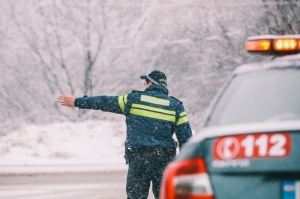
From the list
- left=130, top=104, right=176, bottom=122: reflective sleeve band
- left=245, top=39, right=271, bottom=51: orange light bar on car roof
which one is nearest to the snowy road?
left=130, top=104, right=176, bottom=122: reflective sleeve band

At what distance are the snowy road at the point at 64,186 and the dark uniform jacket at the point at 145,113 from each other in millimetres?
5088

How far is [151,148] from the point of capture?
5.69 m

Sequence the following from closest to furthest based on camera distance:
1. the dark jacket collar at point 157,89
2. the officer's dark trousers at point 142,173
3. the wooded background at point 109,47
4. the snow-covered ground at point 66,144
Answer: the officer's dark trousers at point 142,173 → the dark jacket collar at point 157,89 → the snow-covered ground at point 66,144 → the wooded background at point 109,47

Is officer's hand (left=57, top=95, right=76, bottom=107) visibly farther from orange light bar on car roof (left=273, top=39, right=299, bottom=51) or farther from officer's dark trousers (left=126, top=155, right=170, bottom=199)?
orange light bar on car roof (left=273, top=39, right=299, bottom=51)

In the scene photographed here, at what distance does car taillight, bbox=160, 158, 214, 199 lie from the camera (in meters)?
2.50

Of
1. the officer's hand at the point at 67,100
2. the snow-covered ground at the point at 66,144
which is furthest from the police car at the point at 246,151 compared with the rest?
the snow-covered ground at the point at 66,144

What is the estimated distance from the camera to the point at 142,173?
5707 mm

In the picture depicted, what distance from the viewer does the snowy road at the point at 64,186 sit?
11391 mm

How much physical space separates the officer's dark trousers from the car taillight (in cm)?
310

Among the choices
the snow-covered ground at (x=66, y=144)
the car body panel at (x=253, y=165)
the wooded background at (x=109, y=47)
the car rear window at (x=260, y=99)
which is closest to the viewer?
the car body panel at (x=253, y=165)

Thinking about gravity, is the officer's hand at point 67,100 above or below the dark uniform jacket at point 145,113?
above

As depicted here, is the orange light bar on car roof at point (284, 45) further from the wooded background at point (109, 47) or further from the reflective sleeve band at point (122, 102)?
the wooded background at point (109, 47)

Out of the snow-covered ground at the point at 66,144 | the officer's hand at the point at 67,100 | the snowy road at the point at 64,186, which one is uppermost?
the officer's hand at the point at 67,100

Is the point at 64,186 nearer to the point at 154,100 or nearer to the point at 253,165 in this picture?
the point at 154,100
